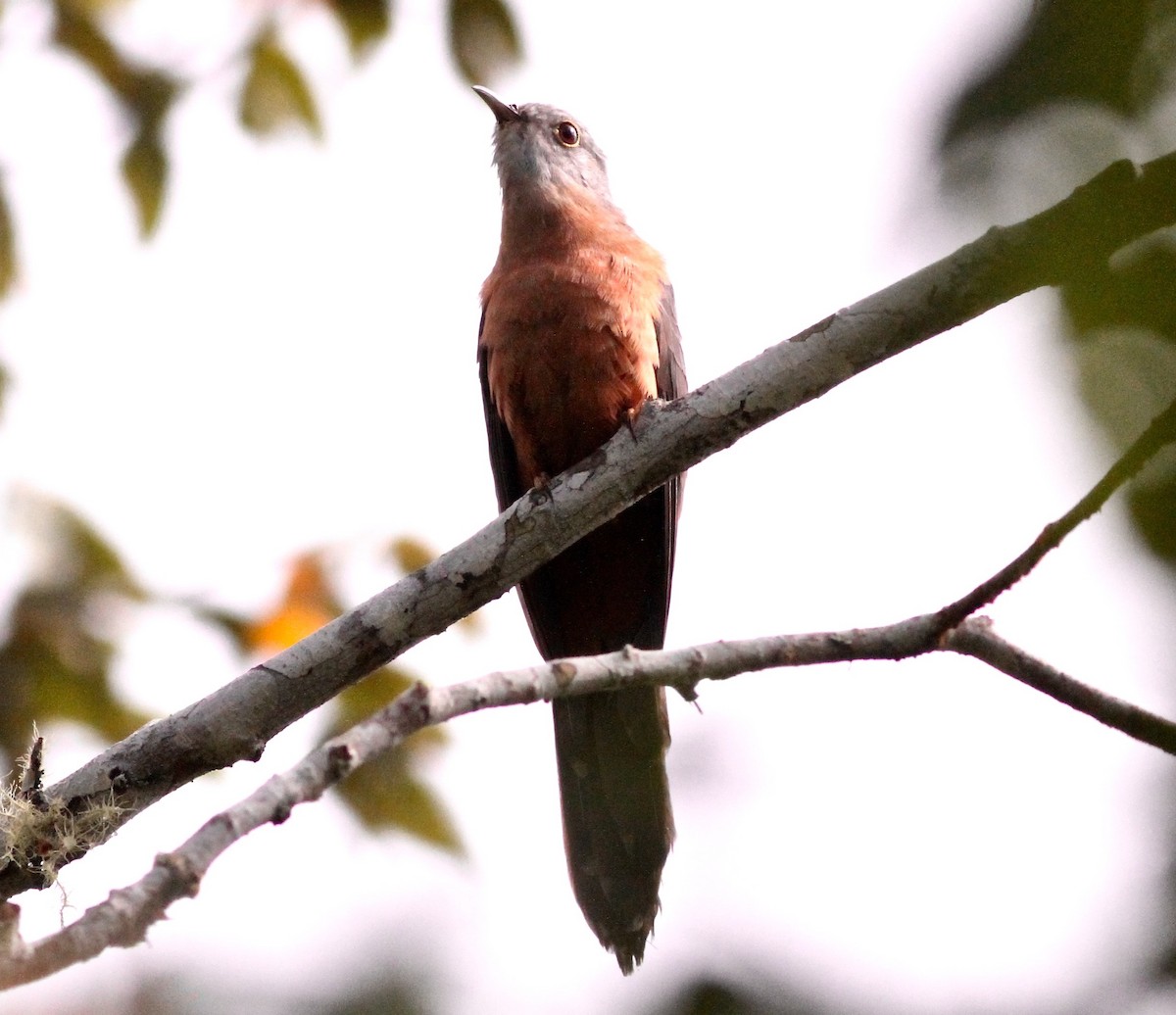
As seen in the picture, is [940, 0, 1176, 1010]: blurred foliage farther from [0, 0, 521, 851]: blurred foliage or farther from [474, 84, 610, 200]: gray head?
[474, 84, 610, 200]: gray head

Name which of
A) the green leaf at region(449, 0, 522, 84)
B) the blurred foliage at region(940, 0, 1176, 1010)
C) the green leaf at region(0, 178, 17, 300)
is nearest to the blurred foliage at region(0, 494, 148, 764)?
the green leaf at region(0, 178, 17, 300)

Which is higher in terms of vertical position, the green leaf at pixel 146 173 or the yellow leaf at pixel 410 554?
the green leaf at pixel 146 173

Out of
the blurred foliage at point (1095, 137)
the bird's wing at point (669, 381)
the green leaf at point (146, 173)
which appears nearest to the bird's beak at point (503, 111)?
the bird's wing at point (669, 381)

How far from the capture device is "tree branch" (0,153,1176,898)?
121 inches

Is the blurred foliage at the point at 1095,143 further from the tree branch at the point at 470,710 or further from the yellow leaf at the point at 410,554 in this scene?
the yellow leaf at the point at 410,554

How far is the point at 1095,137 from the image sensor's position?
812mm

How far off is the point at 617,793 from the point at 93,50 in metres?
3.36

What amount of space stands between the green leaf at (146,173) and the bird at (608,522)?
134 centimetres

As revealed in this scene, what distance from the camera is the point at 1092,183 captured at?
87cm

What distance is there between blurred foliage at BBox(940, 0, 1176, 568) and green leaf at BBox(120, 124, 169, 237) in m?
4.05

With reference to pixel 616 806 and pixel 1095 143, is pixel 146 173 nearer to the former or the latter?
pixel 616 806

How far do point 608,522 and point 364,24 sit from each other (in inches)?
76.3

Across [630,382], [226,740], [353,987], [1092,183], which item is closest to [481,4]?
[630,382]

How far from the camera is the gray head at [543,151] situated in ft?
19.4
